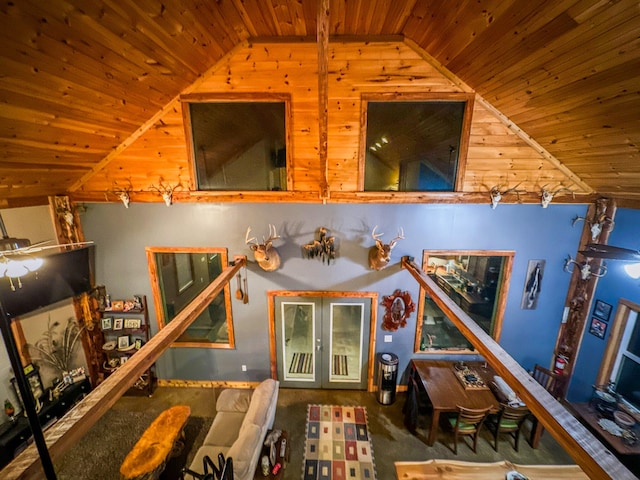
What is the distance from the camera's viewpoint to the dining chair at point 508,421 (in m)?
4.00

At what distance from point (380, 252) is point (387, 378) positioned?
8.19 feet

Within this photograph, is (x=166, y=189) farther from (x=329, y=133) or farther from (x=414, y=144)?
(x=414, y=144)

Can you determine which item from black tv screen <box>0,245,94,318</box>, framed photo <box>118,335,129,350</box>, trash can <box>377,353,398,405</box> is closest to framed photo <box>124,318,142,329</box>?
framed photo <box>118,335,129,350</box>

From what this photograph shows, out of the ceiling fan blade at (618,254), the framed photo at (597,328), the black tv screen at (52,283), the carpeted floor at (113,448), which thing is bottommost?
the carpeted floor at (113,448)

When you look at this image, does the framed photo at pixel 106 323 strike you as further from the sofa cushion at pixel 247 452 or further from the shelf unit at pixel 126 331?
the sofa cushion at pixel 247 452

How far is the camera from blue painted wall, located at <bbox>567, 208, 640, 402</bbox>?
4.02 metres

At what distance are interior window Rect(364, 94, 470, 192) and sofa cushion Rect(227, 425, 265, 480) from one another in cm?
407

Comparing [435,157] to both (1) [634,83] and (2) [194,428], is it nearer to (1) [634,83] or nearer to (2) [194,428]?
(1) [634,83]

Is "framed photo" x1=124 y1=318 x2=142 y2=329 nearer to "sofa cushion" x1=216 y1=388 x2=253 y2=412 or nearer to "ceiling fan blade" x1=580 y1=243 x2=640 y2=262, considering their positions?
"sofa cushion" x1=216 y1=388 x2=253 y2=412

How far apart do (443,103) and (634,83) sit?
7.18 feet

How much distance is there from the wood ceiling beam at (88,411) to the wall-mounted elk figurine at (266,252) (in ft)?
5.61

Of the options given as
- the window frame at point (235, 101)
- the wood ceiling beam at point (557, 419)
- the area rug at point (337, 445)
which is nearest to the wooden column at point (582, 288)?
the wood ceiling beam at point (557, 419)

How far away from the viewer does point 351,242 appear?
4789mm

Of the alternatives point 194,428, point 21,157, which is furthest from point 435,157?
point 194,428
